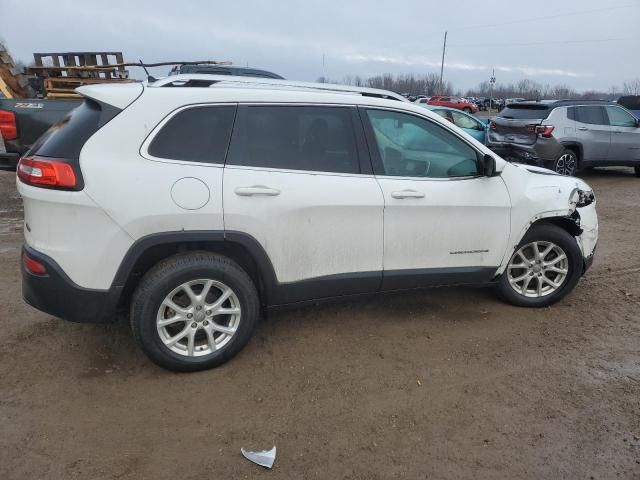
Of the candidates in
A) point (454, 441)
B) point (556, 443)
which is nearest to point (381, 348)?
point (454, 441)

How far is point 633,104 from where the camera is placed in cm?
2016

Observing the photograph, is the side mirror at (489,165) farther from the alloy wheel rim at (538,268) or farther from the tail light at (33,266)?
the tail light at (33,266)

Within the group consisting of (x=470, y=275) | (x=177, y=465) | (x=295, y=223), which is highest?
(x=295, y=223)

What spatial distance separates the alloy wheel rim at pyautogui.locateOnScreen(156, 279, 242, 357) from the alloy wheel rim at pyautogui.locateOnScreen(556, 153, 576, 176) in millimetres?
8944

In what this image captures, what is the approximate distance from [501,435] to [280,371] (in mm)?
1416

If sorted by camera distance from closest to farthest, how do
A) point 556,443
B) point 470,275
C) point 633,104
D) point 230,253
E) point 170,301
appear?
point 556,443 → point 170,301 → point 230,253 → point 470,275 → point 633,104

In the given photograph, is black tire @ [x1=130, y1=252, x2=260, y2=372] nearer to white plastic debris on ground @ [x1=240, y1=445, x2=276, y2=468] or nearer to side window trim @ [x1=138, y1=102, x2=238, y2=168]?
side window trim @ [x1=138, y1=102, x2=238, y2=168]

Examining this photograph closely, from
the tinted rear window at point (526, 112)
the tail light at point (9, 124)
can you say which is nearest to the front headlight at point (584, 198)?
the tail light at point (9, 124)

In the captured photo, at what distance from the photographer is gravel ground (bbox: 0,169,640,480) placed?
97.5 inches

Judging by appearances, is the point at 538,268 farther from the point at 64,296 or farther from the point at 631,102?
the point at 631,102

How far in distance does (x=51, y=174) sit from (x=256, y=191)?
1189mm

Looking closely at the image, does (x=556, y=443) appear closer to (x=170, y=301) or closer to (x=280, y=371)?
(x=280, y=371)

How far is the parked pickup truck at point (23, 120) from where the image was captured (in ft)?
19.5

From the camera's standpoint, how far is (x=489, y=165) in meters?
3.72
